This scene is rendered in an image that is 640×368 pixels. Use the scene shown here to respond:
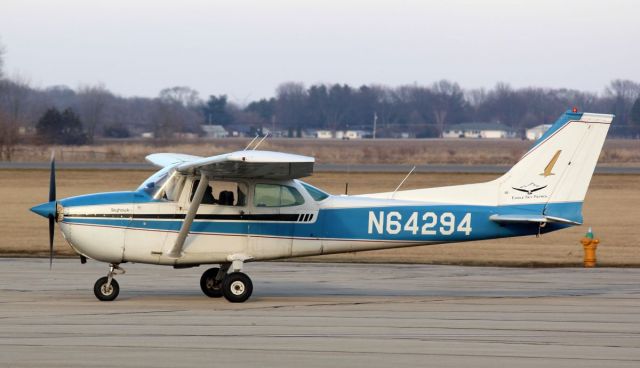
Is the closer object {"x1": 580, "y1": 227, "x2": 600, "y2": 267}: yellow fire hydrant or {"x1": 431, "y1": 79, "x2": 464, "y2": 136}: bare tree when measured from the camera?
{"x1": 580, "y1": 227, "x2": 600, "y2": 267}: yellow fire hydrant

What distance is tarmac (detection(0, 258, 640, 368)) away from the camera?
1013 cm

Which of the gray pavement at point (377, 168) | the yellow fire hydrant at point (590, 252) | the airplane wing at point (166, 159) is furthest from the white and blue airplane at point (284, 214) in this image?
the gray pavement at point (377, 168)

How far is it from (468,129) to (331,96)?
18.4m

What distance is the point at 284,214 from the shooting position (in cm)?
1443

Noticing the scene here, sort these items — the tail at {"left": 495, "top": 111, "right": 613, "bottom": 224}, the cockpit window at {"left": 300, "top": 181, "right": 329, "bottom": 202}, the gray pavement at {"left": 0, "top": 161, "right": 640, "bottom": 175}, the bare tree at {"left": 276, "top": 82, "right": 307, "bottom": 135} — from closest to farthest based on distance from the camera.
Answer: the tail at {"left": 495, "top": 111, "right": 613, "bottom": 224} < the cockpit window at {"left": 300, "top": 181, "right": 329, "bottom": 202} < the gray pavement at {"left": 0, "top": 161, "right": 640, "bottom": 175} < the bare tree at {"left": 276, "top": 82, "right": 307, "bottom": 135}

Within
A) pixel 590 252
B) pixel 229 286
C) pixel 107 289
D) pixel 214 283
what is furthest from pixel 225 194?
pixel 590 252

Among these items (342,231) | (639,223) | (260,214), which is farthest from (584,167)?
(639,223)

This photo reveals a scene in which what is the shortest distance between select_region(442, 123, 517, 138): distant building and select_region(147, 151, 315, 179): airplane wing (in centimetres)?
10960

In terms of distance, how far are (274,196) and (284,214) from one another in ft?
0.98

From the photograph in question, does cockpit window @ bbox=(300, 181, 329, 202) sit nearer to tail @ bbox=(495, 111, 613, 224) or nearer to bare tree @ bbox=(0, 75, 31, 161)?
tail @ bbox=(495, 111, 613, 224)

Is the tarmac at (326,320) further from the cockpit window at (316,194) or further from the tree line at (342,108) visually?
the tree line at (342,108)

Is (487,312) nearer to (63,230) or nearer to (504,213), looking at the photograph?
(504,213)

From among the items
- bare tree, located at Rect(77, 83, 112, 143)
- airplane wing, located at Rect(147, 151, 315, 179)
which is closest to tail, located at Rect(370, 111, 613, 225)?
airplane wing, located at Rect(147, 151, 315, 179)

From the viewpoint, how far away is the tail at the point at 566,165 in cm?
1459
